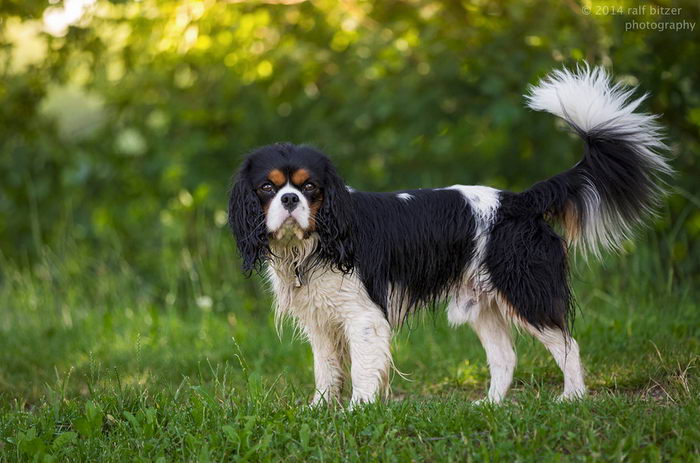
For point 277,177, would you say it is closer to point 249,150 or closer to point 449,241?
point 449,241

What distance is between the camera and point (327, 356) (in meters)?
4.80

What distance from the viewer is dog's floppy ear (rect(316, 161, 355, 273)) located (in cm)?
445

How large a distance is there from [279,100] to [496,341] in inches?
190

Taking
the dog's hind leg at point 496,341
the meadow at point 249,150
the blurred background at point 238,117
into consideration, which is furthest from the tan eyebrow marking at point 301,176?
the blurred background at point 238,117

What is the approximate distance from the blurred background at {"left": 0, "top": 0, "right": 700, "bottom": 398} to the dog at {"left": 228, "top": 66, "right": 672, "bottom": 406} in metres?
2.38

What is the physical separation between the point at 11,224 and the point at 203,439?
6.61m

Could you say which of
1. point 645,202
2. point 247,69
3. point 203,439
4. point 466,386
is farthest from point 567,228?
point 247,69

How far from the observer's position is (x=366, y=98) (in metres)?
8.45

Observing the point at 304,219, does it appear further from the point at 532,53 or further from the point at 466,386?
the point at 532,53

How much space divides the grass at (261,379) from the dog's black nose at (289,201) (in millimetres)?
783

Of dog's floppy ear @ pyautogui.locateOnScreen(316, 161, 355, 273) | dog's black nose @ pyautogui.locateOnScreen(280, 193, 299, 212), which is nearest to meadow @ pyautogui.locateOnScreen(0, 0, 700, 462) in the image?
dog's floppy ear @ pyautogui.locateOnScreen(316, 161, 355, 273)

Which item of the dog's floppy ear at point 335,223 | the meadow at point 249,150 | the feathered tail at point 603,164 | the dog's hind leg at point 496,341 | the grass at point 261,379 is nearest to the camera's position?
the grass at point 261,379

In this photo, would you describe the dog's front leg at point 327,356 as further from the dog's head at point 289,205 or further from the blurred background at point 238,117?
the blurred background at point 238,117

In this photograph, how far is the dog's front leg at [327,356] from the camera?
4762 millimetres
